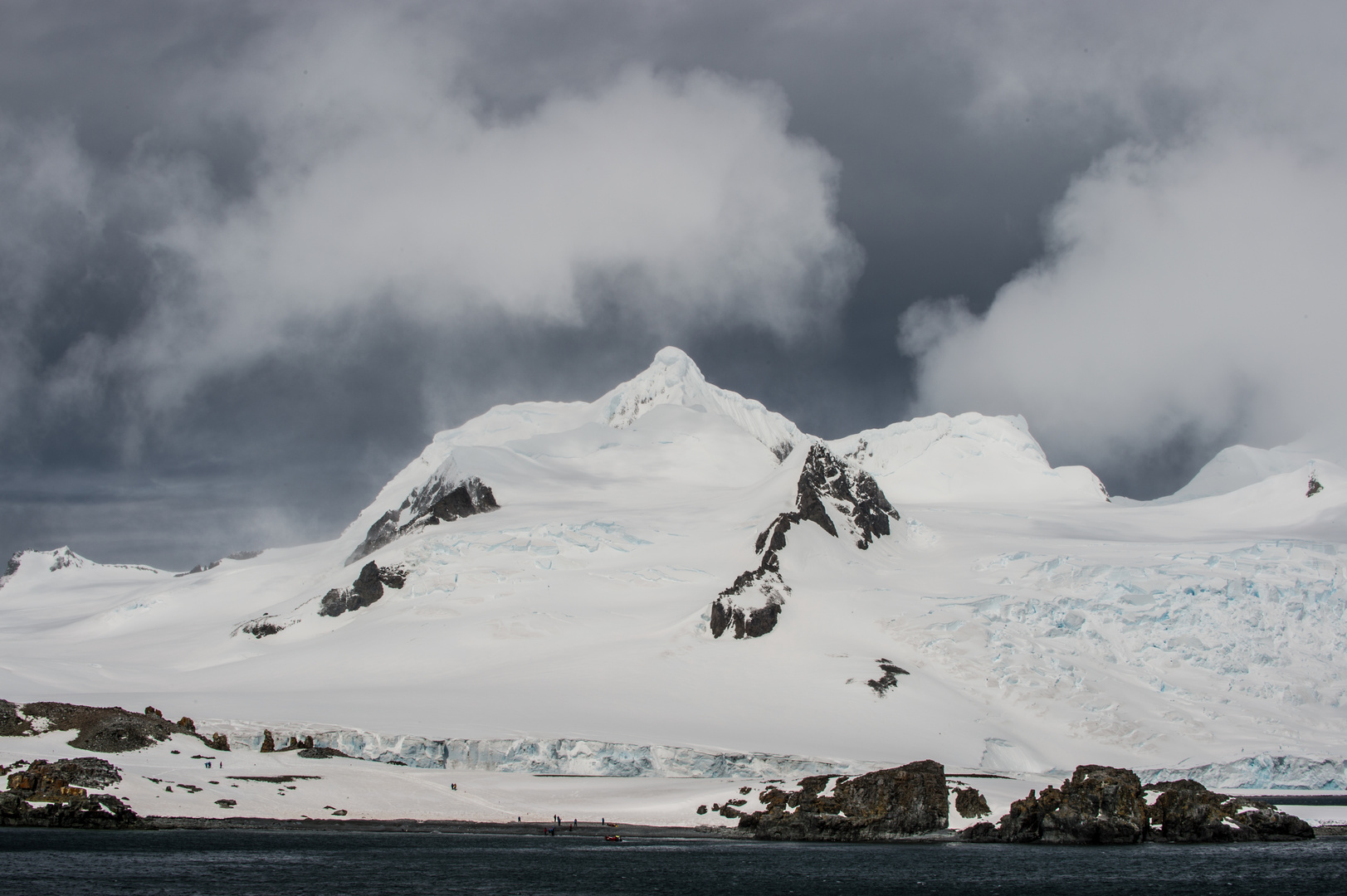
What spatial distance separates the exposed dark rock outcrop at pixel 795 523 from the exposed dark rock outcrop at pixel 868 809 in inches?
2460

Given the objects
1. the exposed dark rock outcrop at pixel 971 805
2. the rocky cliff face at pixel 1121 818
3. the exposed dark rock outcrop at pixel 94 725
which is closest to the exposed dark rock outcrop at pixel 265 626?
the exposed dark rock outcrop at pixel 94 725

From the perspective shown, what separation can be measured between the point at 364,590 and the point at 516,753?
7491cm

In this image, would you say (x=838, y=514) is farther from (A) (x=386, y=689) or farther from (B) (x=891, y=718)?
(A) (x=386, y=689)

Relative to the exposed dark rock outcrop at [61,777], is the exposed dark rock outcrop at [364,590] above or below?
above

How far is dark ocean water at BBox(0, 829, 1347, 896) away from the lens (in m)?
60.8

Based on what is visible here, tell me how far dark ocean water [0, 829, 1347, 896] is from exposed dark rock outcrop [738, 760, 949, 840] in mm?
2824

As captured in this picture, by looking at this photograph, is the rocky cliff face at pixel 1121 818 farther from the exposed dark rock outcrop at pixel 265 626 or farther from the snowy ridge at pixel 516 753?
the exposed dark rock outcrop at pixel 265 626

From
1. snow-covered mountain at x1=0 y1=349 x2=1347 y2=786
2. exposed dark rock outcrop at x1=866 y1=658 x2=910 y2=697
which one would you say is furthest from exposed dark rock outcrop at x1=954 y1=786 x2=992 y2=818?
exposed dark rock outcrop at x1=866 y1=658 x2=910 y2=697

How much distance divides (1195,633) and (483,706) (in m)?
91.1

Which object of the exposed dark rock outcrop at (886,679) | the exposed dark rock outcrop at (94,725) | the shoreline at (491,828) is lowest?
the shoreline at (491,828)

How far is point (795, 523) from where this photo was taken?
181 metres

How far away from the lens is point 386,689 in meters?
142

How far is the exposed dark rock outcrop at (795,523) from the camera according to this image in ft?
514

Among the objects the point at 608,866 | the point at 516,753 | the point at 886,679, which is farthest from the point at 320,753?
the point at 886,679
